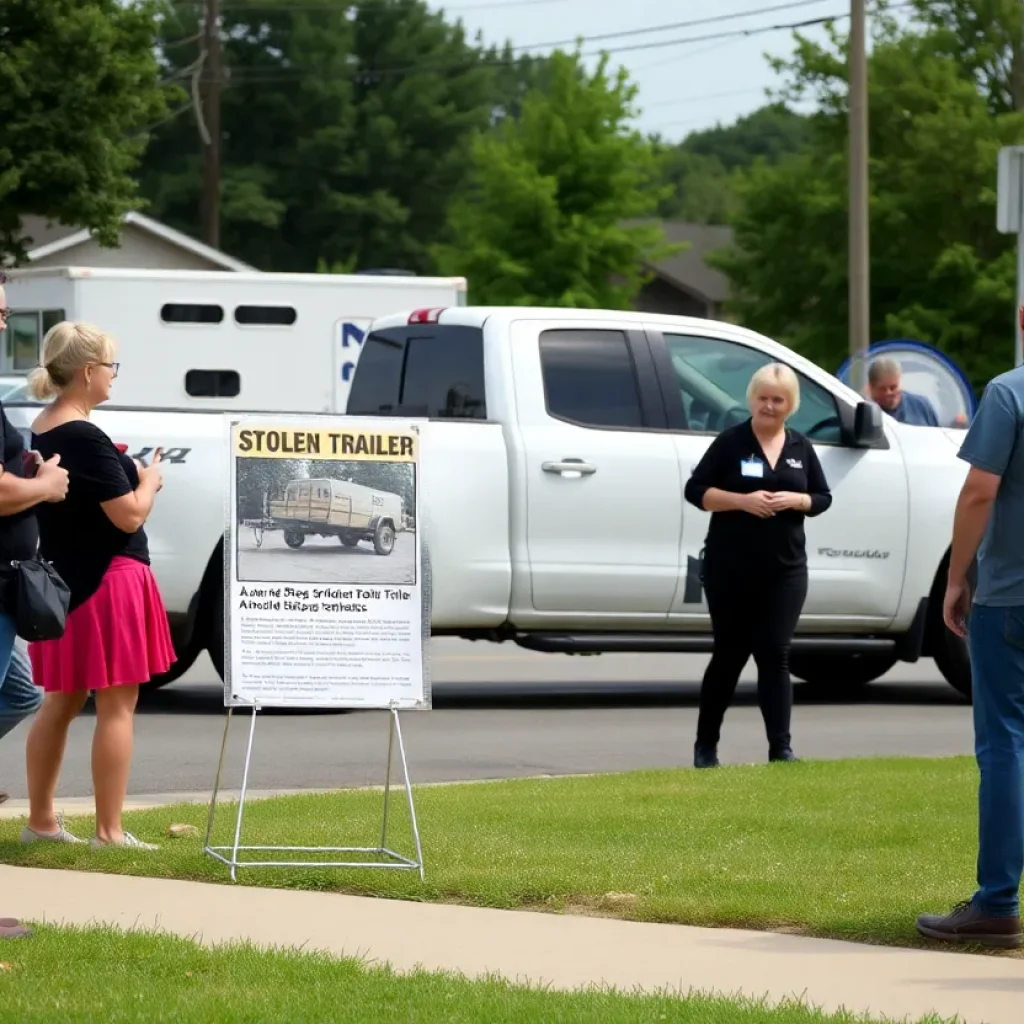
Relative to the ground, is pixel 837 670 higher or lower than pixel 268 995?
lower

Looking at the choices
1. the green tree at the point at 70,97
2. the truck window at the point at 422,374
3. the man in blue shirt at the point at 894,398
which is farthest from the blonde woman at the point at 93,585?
the green tree at the point at 70,97

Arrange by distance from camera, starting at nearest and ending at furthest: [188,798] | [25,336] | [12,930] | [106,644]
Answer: [12,930]
[106,644]
[188,798]
[25,336]

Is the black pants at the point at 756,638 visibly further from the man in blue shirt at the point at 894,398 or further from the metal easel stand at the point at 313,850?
the man in blue shirt at the point at 894,398

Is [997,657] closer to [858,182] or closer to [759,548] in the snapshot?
[759,548]

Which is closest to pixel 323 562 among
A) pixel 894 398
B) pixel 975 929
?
pixel 975 929

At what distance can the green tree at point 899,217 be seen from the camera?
3969 centimetres

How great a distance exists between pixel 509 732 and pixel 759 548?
2594mm

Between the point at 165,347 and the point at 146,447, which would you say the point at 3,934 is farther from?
the point at 165,347

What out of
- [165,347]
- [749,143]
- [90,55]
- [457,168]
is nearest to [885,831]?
[165,347]

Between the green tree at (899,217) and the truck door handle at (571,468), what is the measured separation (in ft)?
90.0

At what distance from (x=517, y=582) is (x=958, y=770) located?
3.35 m

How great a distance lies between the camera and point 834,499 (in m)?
13.0

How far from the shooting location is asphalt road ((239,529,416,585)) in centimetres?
736

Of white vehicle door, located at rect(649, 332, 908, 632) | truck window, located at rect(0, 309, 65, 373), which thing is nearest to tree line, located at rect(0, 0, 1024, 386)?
truck window, located at rect(0, 309, 65, 373)
